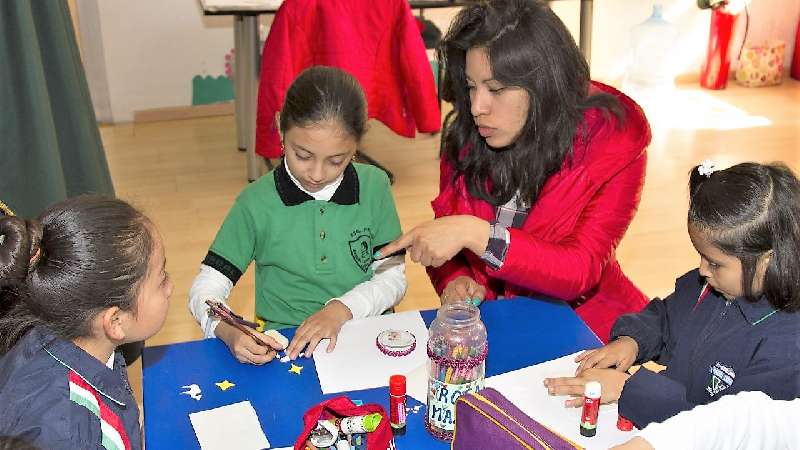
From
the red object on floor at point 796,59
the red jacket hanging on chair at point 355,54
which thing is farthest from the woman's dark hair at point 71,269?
the red object on floor at point 796,59

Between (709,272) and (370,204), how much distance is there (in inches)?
32.4

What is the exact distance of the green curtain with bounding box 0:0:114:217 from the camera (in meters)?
2.19

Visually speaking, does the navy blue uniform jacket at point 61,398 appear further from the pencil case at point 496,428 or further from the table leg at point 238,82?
the table leg at point 238,82

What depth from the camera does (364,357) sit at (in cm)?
172

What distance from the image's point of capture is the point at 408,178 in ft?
14.7

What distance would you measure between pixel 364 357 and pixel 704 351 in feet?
1.97

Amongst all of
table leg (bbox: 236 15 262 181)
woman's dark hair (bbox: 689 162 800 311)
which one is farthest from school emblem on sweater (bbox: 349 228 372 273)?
table leg (bbox: 236 15 262 181)

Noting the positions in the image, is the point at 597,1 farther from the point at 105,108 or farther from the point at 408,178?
the point at 105,108

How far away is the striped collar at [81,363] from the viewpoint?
144 cm

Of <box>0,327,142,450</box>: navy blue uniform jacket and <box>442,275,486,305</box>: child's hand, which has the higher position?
<box>0,327,142,450</box>: navy blue uniform jacket

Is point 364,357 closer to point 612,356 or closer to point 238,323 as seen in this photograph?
point 238,323

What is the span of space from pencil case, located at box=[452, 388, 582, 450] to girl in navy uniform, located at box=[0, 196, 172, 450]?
1.74 ft

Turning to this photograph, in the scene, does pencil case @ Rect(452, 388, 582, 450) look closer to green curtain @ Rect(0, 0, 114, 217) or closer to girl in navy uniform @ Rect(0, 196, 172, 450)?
girl in navy uniform @ Rect(0, 196, 172, 450)

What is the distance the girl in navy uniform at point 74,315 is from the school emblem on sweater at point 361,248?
622mm
